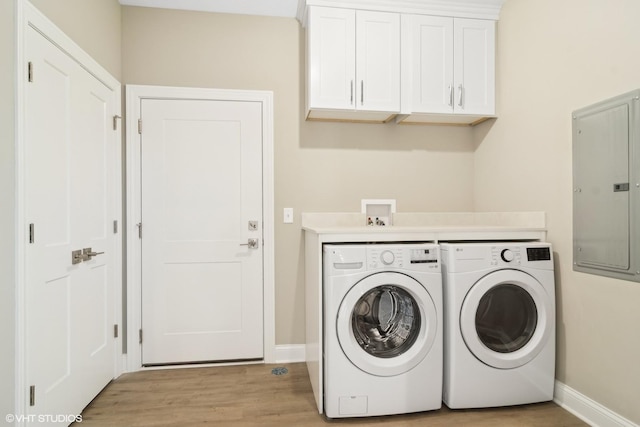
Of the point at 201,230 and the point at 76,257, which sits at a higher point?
the point at 201,230

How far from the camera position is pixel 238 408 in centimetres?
196

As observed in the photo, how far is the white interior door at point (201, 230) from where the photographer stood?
2.45 metres

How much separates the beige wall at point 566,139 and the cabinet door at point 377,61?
79 cm

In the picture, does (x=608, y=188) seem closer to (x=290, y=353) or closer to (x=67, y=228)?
(x=290, y=353)

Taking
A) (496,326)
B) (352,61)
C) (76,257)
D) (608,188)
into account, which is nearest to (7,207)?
(76,257)

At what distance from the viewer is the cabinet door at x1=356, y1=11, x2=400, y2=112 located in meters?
2.32

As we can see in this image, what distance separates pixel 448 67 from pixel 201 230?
6.94 feet

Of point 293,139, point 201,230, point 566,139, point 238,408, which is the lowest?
point 238,408

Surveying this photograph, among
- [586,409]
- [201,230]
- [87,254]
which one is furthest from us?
[201,230]

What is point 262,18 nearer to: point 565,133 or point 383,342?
point 565,133

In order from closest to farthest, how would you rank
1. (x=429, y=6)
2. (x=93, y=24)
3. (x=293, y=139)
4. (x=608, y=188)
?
(x=608, y=188) → (x=93, y=24) → (x=429, y=6) → (x=293, y=139)

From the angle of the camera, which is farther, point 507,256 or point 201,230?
point 201,230

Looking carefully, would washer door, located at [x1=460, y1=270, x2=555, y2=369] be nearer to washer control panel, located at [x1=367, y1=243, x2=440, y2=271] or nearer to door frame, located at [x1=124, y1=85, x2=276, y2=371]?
washer control panel, located at [x1=367, y1=243, x2=440, y2=271]

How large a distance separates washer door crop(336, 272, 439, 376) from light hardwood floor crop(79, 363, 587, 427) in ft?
1.11
